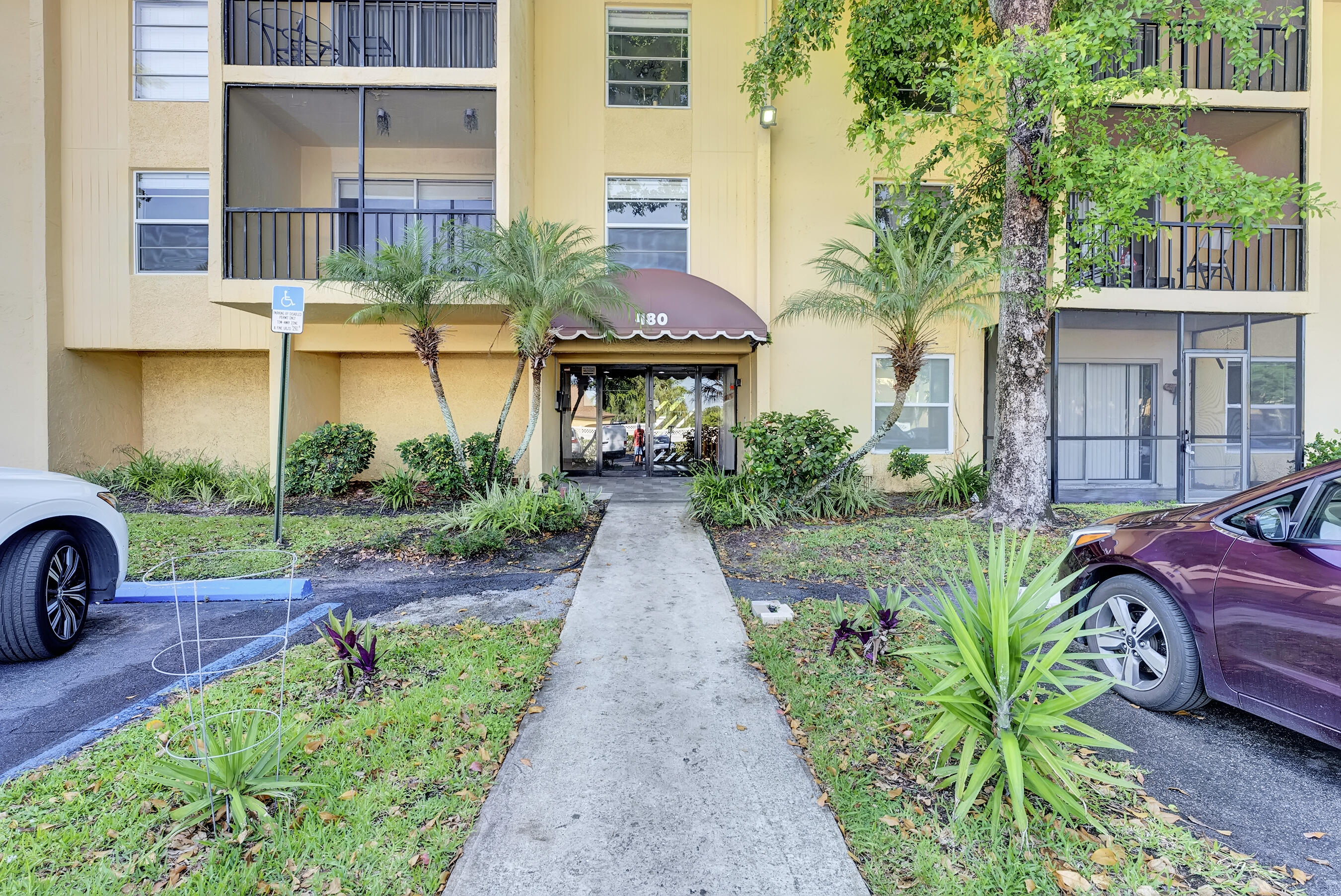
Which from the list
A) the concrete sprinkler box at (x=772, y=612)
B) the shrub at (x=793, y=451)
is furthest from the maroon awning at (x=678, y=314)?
the concrete sprinkler box at (x=772, y=612)

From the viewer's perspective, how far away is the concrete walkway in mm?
2389

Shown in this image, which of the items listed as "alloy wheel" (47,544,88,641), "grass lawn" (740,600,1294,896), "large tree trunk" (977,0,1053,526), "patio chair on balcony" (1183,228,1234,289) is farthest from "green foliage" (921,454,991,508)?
"alloy wheel" (47,544,88,641)

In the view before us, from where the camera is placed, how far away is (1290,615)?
3.00 m

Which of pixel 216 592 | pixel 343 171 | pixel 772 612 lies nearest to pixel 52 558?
pixel 216 592

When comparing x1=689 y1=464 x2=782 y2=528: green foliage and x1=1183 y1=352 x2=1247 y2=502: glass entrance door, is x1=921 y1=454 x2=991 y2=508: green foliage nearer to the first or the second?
x1=689 y1=464 x2=782 y2=528: green foliage

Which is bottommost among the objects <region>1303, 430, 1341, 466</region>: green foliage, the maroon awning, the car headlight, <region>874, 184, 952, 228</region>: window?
the car headlight

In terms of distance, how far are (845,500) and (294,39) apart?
1212cm

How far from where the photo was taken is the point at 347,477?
10461 mm

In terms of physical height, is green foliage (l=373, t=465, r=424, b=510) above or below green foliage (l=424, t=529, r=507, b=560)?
above

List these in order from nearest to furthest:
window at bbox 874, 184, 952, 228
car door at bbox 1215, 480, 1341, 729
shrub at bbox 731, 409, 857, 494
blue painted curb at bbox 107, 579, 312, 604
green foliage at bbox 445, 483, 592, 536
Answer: car door at bbox 1215, 480, 1341, 729, blue painted curb at bbox 107, 579, 312, 604, green foliage at bbox 445, 483, 592, 536, shrub at bbox 731, 409, 857, 494, window at bbox 874, 184, 952, 228

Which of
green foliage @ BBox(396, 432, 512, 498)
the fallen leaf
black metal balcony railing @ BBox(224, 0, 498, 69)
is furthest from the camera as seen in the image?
black metal balcony railing @ BBox(224, 0, 498, 69)

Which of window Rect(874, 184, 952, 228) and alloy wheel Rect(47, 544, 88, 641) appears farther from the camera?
window Rect(874, 184, 952, 228)

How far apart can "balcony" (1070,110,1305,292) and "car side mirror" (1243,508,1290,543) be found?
315 inches

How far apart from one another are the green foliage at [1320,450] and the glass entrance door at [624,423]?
12.1 meters
